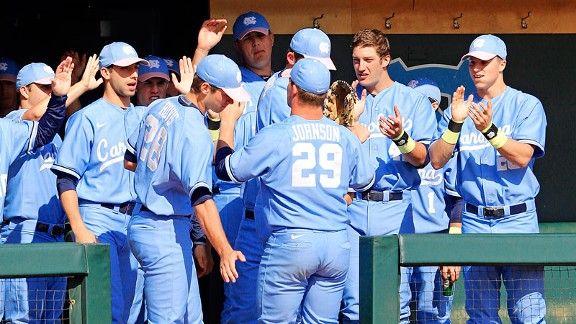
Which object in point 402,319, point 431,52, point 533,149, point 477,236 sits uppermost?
point 431,52

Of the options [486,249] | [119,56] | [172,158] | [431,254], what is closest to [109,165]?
[119,56]

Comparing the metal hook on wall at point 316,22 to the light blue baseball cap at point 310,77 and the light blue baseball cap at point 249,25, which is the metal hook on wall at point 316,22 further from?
the light blue baseball cap at point 310,77

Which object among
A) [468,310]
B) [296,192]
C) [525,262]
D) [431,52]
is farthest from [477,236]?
[431,52]

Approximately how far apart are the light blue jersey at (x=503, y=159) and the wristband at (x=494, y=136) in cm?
22

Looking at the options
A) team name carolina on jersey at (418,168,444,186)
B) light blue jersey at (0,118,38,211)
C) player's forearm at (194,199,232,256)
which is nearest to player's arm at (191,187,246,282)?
player's forearm at (194,199,232,256)

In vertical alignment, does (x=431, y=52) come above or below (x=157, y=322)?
above

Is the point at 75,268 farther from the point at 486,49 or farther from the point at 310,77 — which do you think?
the point at 486,49

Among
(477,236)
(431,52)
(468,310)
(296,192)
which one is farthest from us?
(431,52)

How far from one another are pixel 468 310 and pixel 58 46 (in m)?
3.24

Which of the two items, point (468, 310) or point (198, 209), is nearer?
point (198, 209)

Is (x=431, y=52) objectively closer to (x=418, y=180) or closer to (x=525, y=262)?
(x=418, y=180)

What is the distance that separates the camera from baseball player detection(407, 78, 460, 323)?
637cm

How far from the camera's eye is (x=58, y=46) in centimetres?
769

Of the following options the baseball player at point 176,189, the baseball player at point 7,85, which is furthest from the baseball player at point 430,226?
the baseball player at point 7,85
